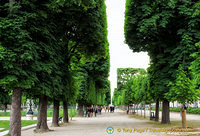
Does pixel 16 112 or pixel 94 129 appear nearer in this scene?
pixel 16 112

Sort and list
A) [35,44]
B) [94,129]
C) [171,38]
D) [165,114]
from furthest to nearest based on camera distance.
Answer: [165,114] → [171,38] → [94,129] → [35,44]

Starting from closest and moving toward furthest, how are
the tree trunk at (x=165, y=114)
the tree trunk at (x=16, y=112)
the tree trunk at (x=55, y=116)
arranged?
the tree trunk at (x=16, y=112) → the tree trunk at (x=55, y=116) → the tree trunk at (x=165, y=114)

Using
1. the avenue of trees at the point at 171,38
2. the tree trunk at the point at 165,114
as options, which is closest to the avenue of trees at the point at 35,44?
the avenue of trees at the point at 171,38

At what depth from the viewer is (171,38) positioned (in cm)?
1980

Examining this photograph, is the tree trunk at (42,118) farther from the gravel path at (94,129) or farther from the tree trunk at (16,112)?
the tree trunk at (16,112)

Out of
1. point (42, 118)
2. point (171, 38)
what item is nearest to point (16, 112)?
point (42, 118)

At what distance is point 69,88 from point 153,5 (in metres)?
9.69

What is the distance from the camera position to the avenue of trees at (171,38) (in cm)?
1537

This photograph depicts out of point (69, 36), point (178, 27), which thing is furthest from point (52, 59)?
point (178, 27)

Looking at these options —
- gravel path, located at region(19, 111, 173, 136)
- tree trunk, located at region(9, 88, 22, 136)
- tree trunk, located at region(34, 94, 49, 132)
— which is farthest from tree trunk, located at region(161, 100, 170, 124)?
tree trunk, located at region(9, 88, 22, 136)

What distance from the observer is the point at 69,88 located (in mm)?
18328

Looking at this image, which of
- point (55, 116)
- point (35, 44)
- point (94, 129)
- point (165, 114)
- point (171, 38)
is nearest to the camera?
point (35, 44)

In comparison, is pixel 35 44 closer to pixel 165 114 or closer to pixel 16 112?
pixel 16 112

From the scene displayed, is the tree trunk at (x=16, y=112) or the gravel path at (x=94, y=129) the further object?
the gravel path at (x=94, y=129)
